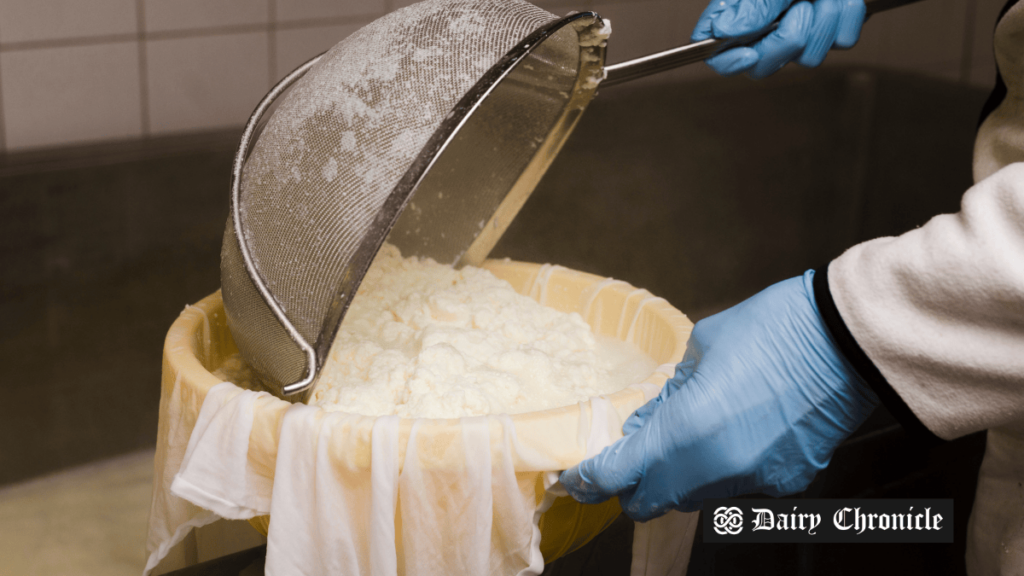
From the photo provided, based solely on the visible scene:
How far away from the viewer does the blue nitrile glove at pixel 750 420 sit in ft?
2.04

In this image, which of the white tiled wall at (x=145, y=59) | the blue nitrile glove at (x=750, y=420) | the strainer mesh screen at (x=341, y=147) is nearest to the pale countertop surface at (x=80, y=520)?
the white tiled wall at (x=145, y=59)

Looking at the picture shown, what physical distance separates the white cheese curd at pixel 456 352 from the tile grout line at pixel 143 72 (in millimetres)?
687

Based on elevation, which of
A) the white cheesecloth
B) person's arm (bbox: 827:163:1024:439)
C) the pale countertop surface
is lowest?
the pale countertop surface

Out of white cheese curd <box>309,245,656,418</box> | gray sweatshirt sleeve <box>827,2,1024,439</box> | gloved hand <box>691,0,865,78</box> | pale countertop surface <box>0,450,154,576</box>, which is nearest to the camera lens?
gray sweatshirt sleeve <box>827,2,1024,439</box>

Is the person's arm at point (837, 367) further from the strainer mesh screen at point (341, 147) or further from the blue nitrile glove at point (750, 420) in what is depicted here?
the strainer mesh screen at point (341, 147)

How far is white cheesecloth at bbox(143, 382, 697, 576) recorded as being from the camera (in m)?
0.61

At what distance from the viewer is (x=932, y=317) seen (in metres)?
0.58

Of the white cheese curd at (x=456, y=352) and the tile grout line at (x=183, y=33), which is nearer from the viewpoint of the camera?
the white cheese curd at (x=456, y=352)

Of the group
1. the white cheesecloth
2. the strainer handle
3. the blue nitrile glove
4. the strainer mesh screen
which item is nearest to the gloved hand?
the strainer handle

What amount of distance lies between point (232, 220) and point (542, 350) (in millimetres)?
320

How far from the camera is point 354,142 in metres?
0.66

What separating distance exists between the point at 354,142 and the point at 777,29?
572 millimetres

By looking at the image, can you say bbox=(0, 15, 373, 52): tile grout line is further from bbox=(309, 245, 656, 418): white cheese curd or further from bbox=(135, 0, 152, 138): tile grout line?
bbox=(309, 245, 656, 418): white cheese curd

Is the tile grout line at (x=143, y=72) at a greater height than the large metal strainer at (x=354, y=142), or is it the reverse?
the large metal strainer at (x=354, y=142)
